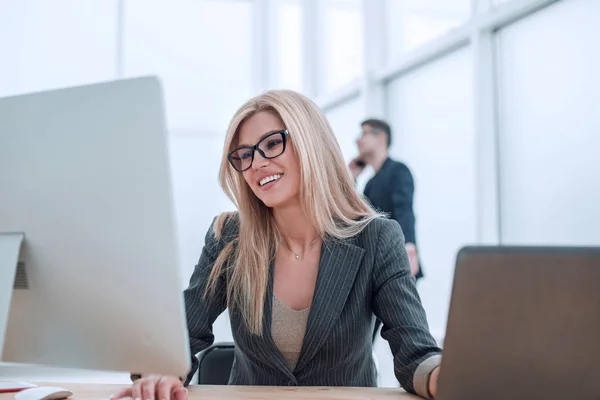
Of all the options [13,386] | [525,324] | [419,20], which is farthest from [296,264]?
[419,20]

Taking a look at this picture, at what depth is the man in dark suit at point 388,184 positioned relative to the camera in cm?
401

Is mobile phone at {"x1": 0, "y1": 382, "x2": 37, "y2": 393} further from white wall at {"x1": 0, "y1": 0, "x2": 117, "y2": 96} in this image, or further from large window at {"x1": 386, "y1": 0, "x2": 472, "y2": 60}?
white wall at {"x1": 0, "y1": 0, "x2": 117, "y2": 96}

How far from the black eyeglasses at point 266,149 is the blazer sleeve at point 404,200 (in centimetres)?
242

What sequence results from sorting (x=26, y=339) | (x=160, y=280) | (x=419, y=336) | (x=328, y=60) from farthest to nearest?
1. (x=328, y=60)
2. (x=419, y=336)
3. (x=26, y=339)
4. (x=160, y=280)

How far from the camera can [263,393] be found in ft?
4.25

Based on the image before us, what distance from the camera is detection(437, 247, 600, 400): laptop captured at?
793 millimetres

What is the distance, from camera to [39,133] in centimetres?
96

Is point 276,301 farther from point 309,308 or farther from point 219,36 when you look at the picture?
point 219,36

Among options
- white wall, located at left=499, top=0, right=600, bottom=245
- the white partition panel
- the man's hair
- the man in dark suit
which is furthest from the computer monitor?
the man's hair

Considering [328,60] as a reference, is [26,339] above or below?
below

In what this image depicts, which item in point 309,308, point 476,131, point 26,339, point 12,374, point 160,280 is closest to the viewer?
point 160,280

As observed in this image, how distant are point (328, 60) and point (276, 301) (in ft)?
17.1

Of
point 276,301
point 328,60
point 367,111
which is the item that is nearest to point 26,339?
point 276,301

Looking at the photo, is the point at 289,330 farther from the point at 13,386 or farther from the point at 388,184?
the point at 388,184
